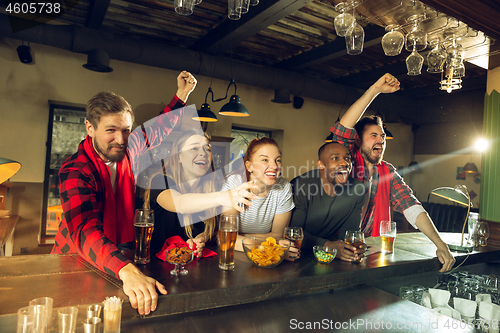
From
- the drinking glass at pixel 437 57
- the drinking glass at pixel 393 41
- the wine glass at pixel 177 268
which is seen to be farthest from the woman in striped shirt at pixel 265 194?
the drinking glass at pixel 437 57

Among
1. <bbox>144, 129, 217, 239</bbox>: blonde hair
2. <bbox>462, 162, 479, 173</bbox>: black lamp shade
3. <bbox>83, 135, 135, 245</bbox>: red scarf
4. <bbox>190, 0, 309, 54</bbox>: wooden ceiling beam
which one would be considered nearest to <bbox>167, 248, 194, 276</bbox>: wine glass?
<bbox>144, 129, 217, 239</bbox>: blonde hair

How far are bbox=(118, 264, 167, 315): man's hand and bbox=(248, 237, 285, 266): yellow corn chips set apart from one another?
42 centimetres

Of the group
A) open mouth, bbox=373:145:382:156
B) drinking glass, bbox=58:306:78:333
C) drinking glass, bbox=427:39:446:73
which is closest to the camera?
drinking glass, bbox=58:306:78:333

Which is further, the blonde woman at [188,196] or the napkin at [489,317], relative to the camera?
the blonde woman at [188,196]

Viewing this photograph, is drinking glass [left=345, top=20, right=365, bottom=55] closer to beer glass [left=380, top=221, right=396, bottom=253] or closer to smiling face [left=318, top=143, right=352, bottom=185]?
smiling face [left=318, top=143, right=352, bottom=185]

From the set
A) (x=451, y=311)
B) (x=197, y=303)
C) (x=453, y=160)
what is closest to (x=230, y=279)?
(x=197, y=303)

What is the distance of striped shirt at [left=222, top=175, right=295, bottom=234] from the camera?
179 centimetres

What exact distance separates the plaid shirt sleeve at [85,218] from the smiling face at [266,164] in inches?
30.9

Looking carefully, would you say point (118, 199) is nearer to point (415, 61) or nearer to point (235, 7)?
point (235, 7)

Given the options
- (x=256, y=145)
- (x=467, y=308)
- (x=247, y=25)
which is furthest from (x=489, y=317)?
(x=247, y=25)

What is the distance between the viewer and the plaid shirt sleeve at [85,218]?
110 cm

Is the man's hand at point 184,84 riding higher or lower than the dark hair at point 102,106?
higher

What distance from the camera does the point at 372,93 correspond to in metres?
1.93

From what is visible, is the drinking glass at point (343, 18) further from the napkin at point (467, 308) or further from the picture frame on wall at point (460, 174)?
the picture frame on wall at point (460, 174)
